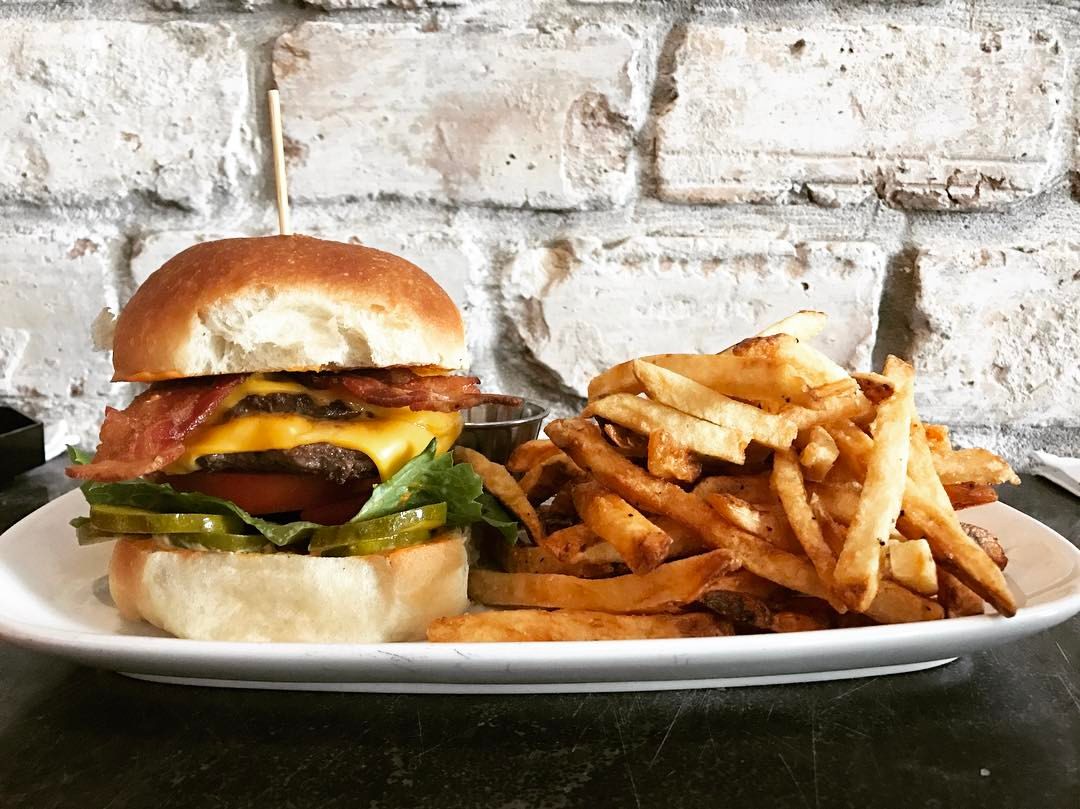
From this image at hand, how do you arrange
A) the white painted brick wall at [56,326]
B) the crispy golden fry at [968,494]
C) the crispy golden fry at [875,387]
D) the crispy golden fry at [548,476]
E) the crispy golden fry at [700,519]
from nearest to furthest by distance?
the crispy golden fry at [700,519], the crispy golden fry at [875,387], the crispy golden fry at [968,494], the crispy golden fry at [548,476], the white painted brick wall at [56,326]

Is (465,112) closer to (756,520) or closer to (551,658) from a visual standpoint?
(756,520)

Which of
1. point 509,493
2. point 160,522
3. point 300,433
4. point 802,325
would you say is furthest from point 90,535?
point 802,325

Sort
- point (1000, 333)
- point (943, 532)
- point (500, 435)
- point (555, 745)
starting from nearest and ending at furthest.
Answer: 1. point (555, 745)
2. point (943, 532)
3. point (500, 435)
4. point (1000, 333)

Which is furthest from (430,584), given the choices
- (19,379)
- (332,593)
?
(19,379)

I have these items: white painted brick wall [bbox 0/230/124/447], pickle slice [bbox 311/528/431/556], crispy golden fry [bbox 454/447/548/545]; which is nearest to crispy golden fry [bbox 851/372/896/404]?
crispy golden fry [bbox 454/447/548/545]

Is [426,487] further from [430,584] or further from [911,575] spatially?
[911,575]

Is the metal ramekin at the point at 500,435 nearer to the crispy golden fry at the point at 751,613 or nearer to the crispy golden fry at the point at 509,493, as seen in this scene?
the crispy golden fry at the point at 509,493

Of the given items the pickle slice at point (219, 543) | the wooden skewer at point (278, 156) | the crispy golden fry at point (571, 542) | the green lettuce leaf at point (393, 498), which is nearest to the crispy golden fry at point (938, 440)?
the crispy golden fry at point (571, 542)
